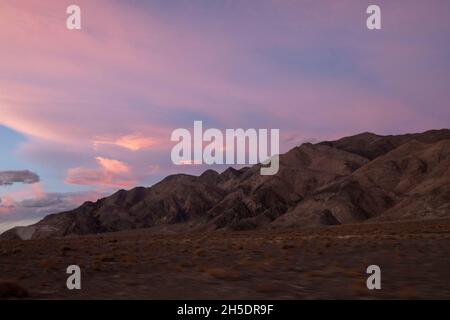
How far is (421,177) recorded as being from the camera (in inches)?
5738

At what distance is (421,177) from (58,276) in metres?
143

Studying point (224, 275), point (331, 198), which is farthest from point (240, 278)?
point (331, 198)

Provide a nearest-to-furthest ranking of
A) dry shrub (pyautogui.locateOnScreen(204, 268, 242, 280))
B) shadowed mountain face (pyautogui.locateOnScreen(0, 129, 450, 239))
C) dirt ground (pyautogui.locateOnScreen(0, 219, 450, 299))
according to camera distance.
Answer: dirt ground (pyautogui.locateOnScreen(0, 219, 450, 299)) → dry shrub (pyautogui.locateOnScreen(204, 268, 242, 280)) → shadowed mountain face (pyautogui.locateOnScreen(0, 129, 450, 239))

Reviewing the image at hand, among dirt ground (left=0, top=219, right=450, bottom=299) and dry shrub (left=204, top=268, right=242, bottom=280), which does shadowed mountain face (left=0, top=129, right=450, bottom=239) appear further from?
dry shrub (left=204, top=268, right=242, bottom=280)

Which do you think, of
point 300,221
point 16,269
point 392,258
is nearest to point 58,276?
point 16,269

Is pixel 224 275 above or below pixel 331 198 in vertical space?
below

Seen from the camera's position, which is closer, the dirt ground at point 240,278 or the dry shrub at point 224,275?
the dirt ground at point 240,278

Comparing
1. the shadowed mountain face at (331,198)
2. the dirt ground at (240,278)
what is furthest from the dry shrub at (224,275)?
the shadowed mountain face at (331,198)

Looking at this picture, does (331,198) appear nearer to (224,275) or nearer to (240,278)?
(224,275)

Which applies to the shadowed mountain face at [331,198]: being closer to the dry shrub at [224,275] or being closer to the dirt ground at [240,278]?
the dirt ground at [240,278]

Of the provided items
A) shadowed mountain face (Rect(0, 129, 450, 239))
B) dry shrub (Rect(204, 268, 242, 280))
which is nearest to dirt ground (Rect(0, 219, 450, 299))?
dry shrub (Rect(204, 268, 242, 280))

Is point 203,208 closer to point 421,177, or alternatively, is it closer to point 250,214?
point 250,214

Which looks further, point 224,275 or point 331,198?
point 331,198

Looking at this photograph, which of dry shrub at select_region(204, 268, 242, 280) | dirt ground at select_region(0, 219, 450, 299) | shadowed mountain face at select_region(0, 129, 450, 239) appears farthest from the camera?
shadowed mountain face at select_region(0, 129, 450, 239)
